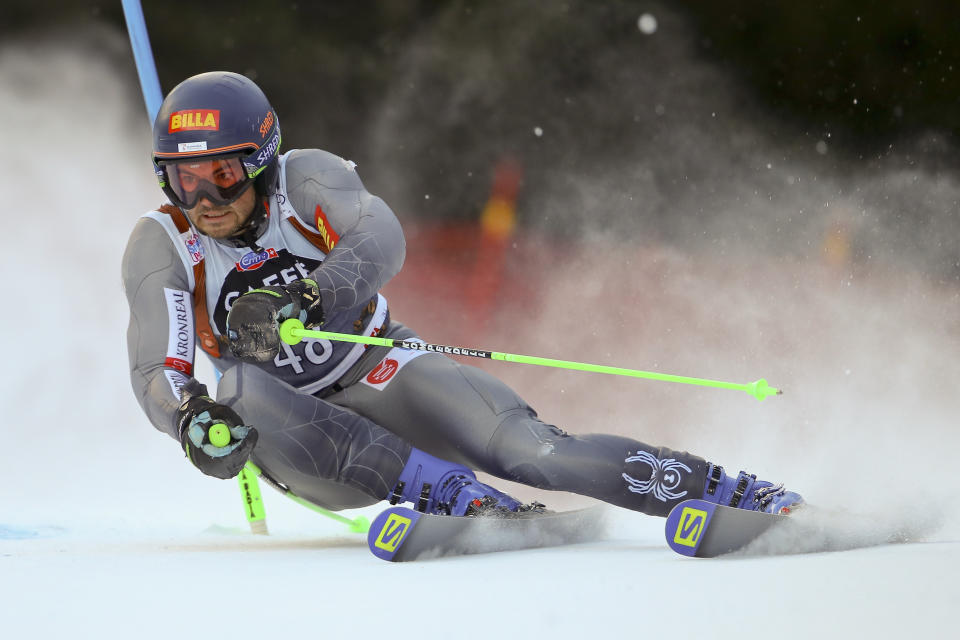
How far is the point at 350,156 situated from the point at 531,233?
1.15 m

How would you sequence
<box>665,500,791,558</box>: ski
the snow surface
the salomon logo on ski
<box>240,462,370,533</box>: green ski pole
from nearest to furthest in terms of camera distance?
the snow surface
<box>665,500,791,558</box>: ski
the salomon logo on ski
<box>240,462,370,533</box>: green ski pole

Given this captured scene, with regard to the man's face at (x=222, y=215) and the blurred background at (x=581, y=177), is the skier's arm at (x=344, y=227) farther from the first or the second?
the blurred background at (x=581, y=177)

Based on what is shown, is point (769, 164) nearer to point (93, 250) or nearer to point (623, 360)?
point (623, 360)

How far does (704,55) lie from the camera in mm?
5254

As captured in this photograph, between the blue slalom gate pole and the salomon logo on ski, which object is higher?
the blue slalom gate pole

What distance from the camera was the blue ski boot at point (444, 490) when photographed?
225 cm

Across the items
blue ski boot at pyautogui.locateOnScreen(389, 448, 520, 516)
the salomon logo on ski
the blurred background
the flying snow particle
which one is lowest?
the salomon logo on ski

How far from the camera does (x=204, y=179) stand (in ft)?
7.66

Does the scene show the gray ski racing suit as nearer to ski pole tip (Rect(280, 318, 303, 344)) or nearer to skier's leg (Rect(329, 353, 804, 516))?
skier's leg (Rect(329, 353, 804, 516))

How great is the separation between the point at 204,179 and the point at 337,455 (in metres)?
0.73

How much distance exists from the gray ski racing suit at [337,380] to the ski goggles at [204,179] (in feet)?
0.33

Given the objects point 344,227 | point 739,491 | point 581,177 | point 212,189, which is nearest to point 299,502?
point 344,227

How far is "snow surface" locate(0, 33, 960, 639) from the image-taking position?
1.37 meters

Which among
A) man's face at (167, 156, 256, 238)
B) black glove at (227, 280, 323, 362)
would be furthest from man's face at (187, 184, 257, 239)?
black glove at (227, 280, 323, 362)
